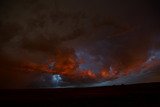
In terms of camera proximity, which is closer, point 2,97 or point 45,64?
point 2,97

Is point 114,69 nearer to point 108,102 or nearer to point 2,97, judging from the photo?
point 108,102

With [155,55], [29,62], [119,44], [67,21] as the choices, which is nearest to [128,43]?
[119,44]

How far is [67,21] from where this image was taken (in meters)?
3.59

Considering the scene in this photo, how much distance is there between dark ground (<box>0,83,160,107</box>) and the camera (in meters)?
1.86

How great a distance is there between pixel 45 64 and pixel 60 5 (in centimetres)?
103

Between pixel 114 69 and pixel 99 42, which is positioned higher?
pixel 99 42

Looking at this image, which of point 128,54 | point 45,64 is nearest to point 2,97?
point 45,64

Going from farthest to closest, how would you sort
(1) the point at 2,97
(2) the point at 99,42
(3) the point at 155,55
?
1. (2) the point at 99,42
2. (3) the point at 155,55
3. (1) the point at 2,97

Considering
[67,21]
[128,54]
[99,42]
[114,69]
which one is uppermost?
[67,21]

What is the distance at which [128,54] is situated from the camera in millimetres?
3477

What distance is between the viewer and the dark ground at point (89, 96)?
6.10ft

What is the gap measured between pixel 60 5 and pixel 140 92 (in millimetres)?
2234

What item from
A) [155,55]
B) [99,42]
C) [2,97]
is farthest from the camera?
[99,42]

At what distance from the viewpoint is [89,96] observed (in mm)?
1913
